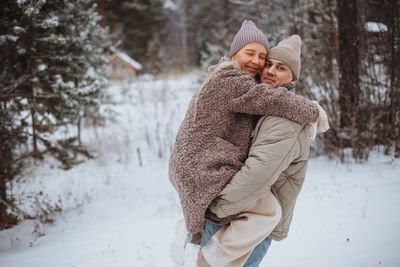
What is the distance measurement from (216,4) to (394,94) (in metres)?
23.7

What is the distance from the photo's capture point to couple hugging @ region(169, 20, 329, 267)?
53.1 inches

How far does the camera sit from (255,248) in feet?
5.31

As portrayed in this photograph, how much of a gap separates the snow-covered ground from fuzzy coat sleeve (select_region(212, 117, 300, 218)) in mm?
2154

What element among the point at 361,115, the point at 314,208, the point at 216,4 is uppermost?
the point at 216,4

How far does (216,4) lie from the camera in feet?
84.0

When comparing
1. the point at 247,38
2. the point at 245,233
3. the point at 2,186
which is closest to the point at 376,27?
the point at 247,38

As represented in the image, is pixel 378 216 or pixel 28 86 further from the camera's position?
pixel 28 86

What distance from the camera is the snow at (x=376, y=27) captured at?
201 inches

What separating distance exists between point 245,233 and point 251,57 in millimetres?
1004

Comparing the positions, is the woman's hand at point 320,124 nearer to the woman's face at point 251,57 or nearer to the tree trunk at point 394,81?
the woman's face at point 251,57

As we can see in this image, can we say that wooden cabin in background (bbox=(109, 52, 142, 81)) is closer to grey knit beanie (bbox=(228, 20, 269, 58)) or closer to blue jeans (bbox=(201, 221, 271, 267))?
grey knit beanie (bbox=(228, 20, 269, 58))

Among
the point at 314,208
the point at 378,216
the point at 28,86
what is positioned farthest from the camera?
the point at 28,86

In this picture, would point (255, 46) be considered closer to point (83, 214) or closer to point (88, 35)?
point (83, 214)

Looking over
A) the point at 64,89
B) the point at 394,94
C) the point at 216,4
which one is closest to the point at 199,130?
the point at 64,89
